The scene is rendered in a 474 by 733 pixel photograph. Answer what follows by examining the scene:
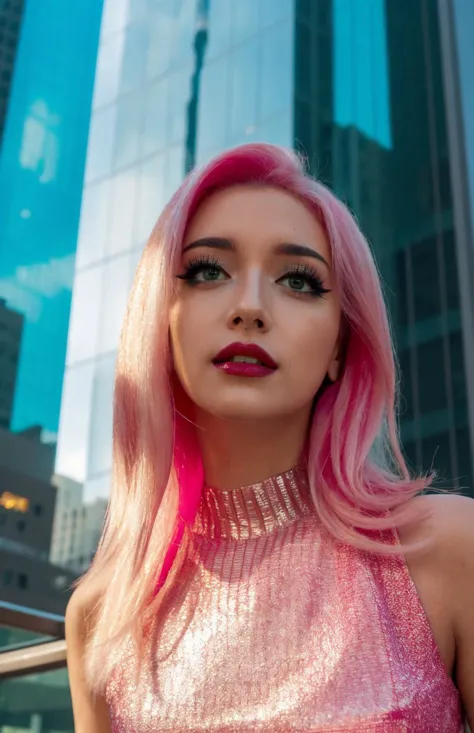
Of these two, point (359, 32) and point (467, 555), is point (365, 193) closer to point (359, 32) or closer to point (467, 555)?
point (359, 32)

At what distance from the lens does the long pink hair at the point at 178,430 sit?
1.38m

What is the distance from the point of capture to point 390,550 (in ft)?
4.16

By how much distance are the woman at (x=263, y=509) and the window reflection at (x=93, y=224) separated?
12846 millimetres

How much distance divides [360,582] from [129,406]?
1.69 feet

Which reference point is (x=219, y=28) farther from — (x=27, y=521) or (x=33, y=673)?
(x=33, y=673)

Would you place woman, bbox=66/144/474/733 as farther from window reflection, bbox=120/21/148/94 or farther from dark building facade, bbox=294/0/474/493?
window reflection, bbox=120/21/148/94

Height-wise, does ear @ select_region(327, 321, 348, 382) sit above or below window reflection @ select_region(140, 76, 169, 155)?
below

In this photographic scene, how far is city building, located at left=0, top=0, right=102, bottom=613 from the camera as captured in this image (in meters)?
7.82

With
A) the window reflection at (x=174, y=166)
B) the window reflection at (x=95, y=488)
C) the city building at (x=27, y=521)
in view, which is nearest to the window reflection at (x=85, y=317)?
the window reflection at (x=174, y=166)

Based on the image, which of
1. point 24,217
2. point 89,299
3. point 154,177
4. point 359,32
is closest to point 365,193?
point 359,32

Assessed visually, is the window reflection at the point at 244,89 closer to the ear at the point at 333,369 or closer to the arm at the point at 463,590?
the ear at the point at 333,369

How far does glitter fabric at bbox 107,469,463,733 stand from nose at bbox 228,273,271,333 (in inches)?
11.3

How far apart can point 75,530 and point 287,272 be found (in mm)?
11169

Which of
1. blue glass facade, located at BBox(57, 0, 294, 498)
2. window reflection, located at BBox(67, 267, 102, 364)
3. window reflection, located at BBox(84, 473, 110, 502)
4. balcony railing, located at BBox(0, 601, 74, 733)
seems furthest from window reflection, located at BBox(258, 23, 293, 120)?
balcony railing, located at BBox(0, 601, 74, 733)
